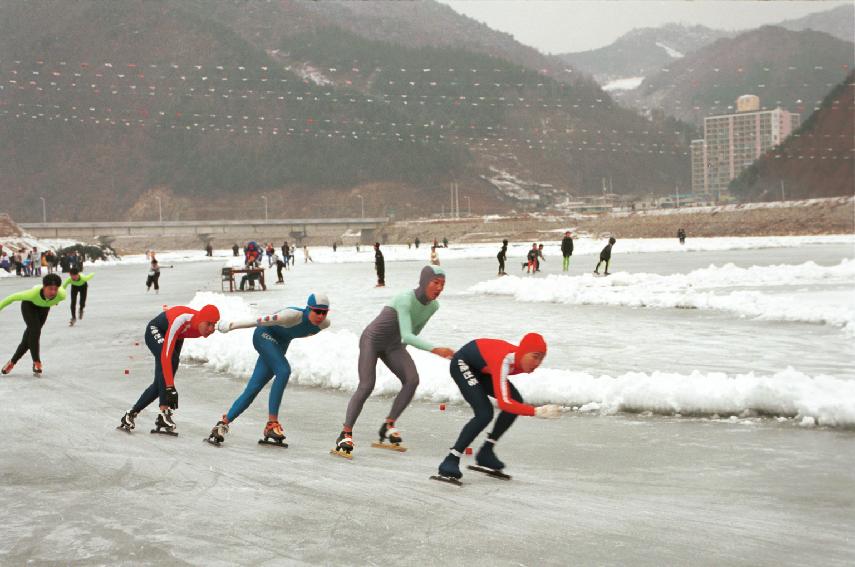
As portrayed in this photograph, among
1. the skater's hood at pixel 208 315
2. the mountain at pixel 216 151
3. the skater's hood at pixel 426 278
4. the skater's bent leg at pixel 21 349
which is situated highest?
the mountain at pixel 216 151

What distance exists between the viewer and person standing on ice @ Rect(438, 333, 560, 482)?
6555mm

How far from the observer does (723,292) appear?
2464 centimetres

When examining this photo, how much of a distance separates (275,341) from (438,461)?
5.59 ft

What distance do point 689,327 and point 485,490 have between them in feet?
36.5

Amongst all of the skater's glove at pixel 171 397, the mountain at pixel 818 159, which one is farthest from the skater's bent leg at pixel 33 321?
the mountain at pixel 818 159

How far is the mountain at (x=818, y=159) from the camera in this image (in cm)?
11919

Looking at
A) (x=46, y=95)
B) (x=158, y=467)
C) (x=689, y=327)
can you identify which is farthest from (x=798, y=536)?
(x=46, y=95)

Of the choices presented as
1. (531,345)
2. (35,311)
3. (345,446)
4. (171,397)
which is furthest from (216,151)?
(531,345)

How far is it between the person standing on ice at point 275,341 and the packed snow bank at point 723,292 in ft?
36.2

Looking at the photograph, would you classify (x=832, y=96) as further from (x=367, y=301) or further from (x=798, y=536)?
(x=798, y=536)

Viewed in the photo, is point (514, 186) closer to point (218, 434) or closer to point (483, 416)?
point (218, 434)

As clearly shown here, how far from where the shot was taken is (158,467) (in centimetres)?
759

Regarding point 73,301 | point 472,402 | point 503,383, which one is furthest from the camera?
point 73,301

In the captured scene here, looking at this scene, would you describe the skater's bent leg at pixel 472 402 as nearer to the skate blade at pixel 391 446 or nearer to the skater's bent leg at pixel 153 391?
the skate blade at pixel 391 446
